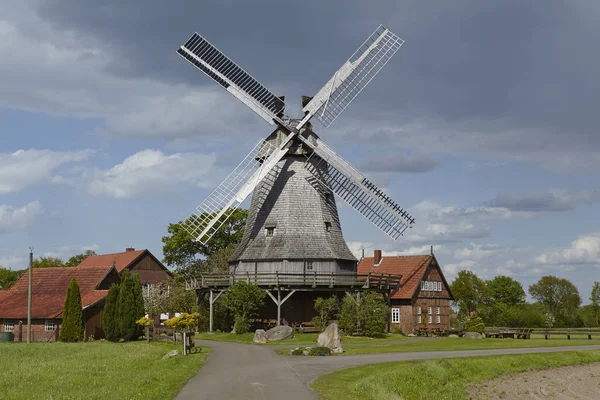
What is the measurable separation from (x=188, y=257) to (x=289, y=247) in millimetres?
26586

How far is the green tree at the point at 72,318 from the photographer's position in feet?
144

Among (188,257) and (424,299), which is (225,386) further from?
(188,257)

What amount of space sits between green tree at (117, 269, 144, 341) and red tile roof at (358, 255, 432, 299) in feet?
75.5

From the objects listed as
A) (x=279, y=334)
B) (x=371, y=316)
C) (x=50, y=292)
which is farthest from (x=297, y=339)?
(x=50, y=292)

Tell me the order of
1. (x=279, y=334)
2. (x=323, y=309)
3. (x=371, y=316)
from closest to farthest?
1. (x=279, y=334)
2. (x=371, y=316)
3. (x=323, y=309)

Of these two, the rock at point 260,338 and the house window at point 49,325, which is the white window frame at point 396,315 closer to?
the rock at point 260,338

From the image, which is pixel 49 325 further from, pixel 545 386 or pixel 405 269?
pixel 545 386

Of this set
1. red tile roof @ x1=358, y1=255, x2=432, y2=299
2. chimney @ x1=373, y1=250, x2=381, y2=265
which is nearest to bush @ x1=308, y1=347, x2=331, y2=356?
red tile roof @ x1=358, y1=255, x2=432, y2=299

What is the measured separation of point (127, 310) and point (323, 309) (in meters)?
12.5

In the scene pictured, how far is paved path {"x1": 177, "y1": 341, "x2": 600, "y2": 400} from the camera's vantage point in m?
20.2

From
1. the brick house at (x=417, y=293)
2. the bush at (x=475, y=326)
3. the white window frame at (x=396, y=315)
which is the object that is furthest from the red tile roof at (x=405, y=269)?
the bush at (x=475, y=326)

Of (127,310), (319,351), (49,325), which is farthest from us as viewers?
(49,325)

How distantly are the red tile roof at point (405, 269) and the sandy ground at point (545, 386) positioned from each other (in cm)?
2409

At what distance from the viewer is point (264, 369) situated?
26.0 metres
